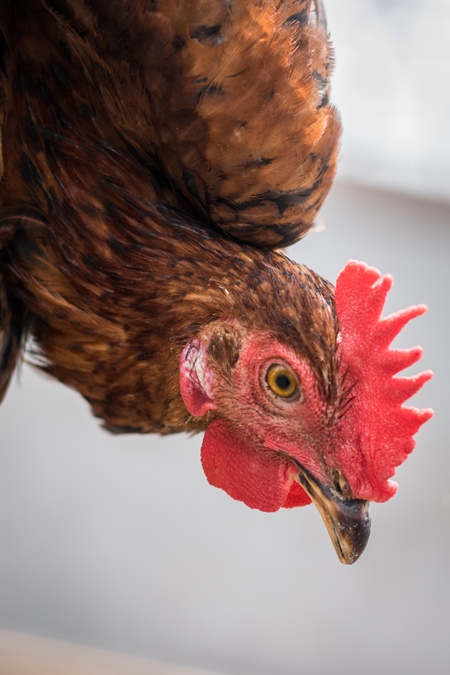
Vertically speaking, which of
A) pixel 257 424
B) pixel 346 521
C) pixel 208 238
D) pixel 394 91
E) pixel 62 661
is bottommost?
pixel 62 661

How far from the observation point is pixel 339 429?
98 cm

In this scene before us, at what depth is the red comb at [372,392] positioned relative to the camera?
0.95 meters

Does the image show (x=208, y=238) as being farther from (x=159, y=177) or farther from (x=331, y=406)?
(x=331, y=406)

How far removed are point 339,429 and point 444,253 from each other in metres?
1.87

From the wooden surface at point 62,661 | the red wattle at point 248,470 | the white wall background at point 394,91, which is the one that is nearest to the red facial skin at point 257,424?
the red wattle at point 248,470

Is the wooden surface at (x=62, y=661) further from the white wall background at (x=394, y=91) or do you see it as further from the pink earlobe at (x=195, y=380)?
the white wall background at (x=394, y=91)

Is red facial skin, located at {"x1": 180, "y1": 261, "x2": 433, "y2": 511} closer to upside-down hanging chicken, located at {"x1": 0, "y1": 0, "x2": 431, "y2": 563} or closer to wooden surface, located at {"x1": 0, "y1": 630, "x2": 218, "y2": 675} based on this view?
upside-down hanging chicken, located at {"x1": 0, "y1": 0, "x2": 431, "y2": 563}

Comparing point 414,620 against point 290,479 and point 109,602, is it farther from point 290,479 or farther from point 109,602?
point 290,479

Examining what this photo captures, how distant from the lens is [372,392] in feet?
3.22

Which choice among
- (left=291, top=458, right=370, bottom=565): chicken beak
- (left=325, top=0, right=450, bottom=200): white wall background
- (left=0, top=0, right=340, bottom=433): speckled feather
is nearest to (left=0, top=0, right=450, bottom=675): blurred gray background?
(left=325, top=0, right=450, bottom=200): white wall background

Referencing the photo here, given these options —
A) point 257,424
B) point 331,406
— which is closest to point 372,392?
point 331,406

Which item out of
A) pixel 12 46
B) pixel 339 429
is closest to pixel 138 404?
pixel 339 429

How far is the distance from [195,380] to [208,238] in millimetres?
238

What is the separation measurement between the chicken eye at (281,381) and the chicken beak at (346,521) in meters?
0.15
